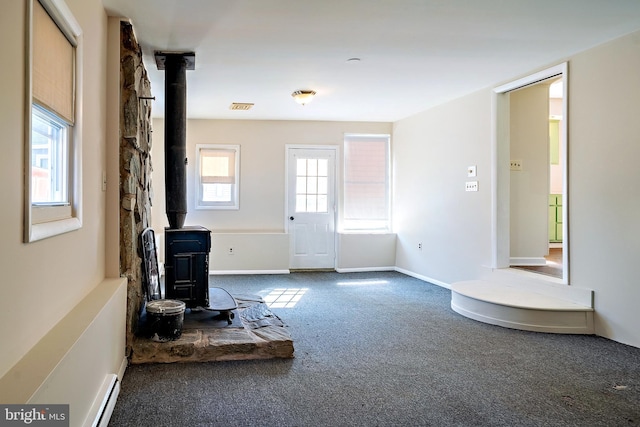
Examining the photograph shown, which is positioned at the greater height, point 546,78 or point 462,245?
point 546,78

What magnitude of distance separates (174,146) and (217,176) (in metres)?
3.14

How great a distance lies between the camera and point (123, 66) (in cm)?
315

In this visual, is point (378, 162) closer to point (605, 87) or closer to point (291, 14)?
point (605, 87)

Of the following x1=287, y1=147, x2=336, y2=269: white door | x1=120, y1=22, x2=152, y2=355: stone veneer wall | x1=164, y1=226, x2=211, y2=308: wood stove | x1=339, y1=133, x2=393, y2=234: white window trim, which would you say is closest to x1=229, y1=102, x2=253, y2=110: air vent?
x1=287, y1=147, x2=336, y2=269: white door

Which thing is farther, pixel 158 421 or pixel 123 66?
pixel 123 66

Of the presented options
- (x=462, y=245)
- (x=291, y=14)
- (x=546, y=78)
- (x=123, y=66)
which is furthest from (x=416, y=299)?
(x=123, y=66)

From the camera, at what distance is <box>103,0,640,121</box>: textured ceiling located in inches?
115

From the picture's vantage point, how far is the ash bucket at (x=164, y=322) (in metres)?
3.08

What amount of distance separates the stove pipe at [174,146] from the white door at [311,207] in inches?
131

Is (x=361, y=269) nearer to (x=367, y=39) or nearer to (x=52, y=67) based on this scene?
(x=367, y=39)

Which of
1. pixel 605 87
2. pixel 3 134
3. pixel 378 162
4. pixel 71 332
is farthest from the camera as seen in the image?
pixel 378 162

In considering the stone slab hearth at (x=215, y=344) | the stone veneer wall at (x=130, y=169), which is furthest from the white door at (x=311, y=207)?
the stone veneer wall at (x=130, y=169)

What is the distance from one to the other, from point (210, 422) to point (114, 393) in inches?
24.1

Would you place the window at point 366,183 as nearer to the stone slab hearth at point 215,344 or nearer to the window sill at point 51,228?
the stone slab hearth at point 215,344
